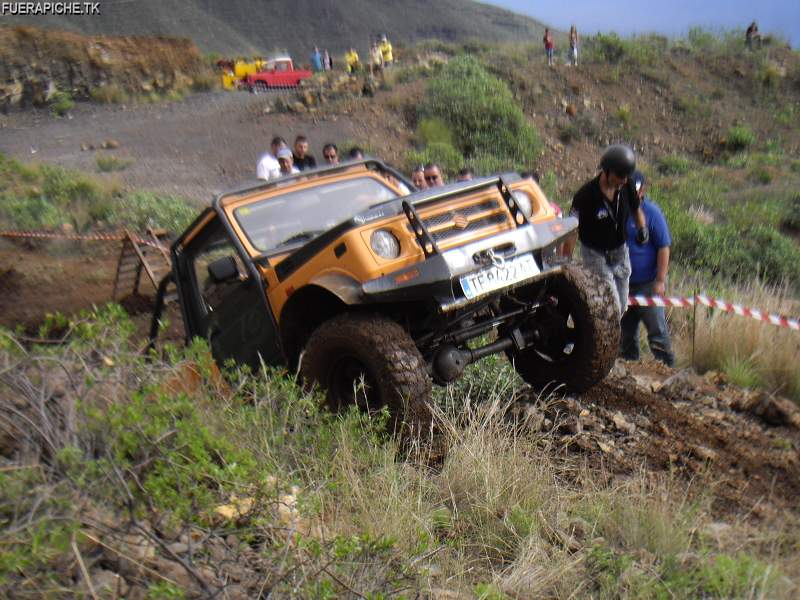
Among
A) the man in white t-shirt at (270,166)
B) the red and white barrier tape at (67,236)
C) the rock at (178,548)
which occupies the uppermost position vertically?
the man in white t-shirt at (270,166)

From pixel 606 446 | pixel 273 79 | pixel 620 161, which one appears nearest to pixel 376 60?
pixel 273 79

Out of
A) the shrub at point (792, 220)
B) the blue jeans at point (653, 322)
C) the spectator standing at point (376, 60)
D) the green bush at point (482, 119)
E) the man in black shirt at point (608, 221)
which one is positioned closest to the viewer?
the man in black shirt at point (608, 221)

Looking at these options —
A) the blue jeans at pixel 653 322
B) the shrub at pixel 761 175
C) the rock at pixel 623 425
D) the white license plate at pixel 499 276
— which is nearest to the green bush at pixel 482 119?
the shrub at pixel 761 175

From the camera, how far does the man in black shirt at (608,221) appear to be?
6270 millimetres

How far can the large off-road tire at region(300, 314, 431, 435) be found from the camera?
4441 millimetres

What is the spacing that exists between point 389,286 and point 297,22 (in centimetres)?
6347

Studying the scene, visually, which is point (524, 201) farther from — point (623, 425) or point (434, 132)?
point (434, 132)

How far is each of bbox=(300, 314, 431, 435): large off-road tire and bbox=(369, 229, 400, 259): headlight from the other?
13.5 inches

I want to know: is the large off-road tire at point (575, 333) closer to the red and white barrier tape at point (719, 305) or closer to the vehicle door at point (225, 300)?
the red and white barrier tape at point (719, 305)

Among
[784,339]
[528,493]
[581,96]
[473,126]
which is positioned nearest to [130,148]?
[473,126]

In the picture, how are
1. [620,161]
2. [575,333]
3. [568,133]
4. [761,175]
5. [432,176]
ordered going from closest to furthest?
1. [575,333]
2. [620,161]
3. [432,176]
4. [761,175]
5. [568,133]

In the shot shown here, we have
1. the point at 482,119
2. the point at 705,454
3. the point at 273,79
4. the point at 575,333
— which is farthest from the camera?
the point at 273,79

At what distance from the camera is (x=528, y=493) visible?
414 cm

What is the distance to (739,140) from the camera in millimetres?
25625
